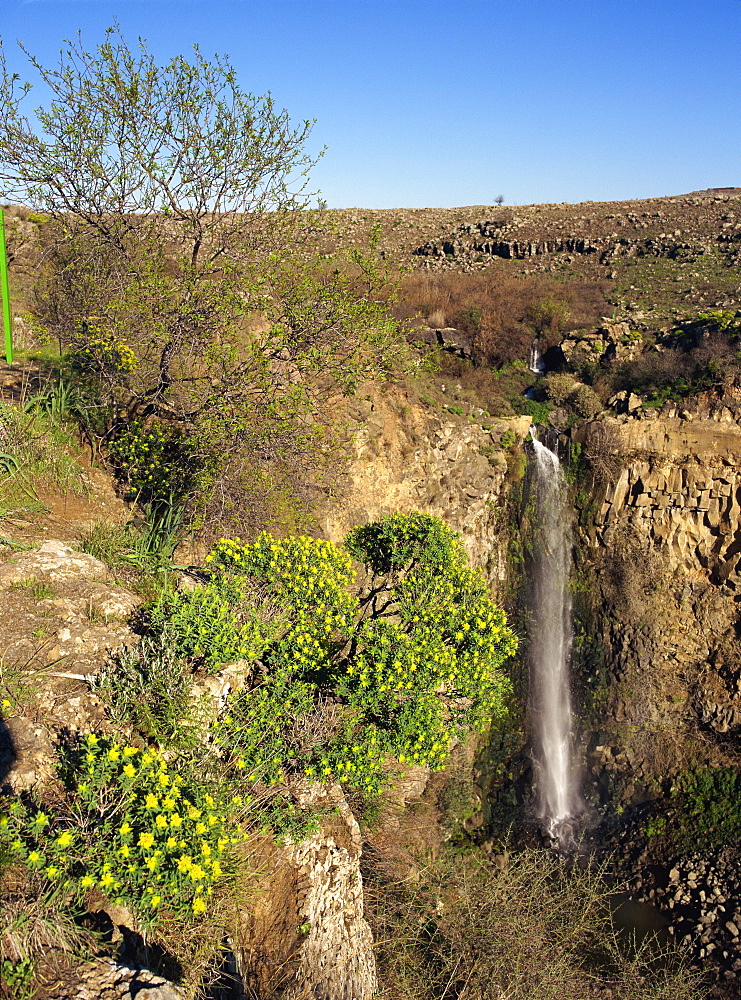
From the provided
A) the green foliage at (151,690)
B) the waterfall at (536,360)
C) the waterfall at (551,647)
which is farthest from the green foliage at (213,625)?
the waterfall at (536,360)

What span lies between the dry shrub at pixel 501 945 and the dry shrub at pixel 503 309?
14.2 m

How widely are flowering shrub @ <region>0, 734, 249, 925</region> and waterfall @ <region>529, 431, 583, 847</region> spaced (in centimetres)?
1049

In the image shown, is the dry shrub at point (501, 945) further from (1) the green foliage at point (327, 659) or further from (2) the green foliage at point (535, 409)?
(2) the green foliage at point (535, 409)

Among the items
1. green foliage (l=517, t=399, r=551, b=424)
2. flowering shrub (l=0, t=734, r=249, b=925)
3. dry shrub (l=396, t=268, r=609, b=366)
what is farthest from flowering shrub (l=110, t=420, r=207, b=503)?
dry shrub (l=396, t=268, r=609, b=366)

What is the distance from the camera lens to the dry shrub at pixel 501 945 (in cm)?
663

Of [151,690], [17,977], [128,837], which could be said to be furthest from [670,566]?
[17,977]

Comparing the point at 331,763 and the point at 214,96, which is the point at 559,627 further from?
the point at 214,96

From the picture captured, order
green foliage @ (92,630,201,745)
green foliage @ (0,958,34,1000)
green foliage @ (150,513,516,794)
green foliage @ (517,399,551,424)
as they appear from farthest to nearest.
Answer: green foliage @ (517,399,551,424)
green foliage @ (150,513,516,794)
green foliage @ (92,630,201,745)
green foliage @ (0,958,34,1000)

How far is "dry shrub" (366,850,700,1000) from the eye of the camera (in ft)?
21.8

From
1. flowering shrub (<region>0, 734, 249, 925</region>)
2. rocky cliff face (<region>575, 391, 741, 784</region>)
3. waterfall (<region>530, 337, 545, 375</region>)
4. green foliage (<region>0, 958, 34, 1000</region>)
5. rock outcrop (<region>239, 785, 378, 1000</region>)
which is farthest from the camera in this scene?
waterfall (<region>530, 337, 545, 375</region>)

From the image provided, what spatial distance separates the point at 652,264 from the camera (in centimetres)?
2664

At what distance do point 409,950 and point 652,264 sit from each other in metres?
27.3

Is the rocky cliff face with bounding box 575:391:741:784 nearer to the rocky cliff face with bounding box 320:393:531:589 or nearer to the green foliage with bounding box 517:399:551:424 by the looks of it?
the green foliage with bounding box 517:399:551:424

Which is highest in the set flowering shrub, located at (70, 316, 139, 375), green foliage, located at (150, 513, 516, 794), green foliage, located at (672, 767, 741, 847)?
flowering shrub, located at (70, 316, 139, 375)
